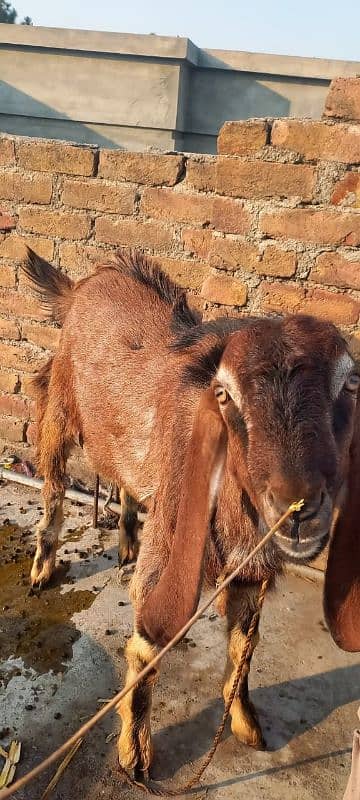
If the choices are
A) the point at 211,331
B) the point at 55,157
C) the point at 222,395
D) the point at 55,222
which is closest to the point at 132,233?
the point at 55,222

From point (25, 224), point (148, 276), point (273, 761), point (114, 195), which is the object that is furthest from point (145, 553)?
point (25, 224)

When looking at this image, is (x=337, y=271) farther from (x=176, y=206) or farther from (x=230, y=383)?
(x=230, y=383)

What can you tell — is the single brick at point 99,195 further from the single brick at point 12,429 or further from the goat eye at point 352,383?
the goat eye at point 352,383

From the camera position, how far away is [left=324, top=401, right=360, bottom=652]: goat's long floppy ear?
1.63 meters

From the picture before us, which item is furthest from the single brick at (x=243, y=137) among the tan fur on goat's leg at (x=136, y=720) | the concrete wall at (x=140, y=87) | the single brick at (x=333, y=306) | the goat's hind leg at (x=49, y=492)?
the concrete wall at (x=140, y=87)

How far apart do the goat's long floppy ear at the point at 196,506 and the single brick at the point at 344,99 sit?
6.20ft

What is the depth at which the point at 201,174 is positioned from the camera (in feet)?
11.3

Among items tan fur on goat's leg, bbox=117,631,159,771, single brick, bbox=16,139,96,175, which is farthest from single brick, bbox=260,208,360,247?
tan fur on goat's leg, bbox=117,631,159,771

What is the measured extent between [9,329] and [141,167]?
4.87ft

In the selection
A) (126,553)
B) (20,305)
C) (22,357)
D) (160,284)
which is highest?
(160,284)

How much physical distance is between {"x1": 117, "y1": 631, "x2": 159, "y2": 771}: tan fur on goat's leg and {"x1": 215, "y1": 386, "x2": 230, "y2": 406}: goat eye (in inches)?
44.3

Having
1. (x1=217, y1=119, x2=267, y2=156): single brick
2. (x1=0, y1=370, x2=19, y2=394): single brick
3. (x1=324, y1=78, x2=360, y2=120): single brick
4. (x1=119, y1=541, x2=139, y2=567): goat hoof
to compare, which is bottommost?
(x1=119, y1=541, x2=139, y2=567): goat hoof

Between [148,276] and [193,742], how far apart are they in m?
2.08

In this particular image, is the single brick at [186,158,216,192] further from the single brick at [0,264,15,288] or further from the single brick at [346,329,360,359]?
the single brick at [0,264,15,288]
